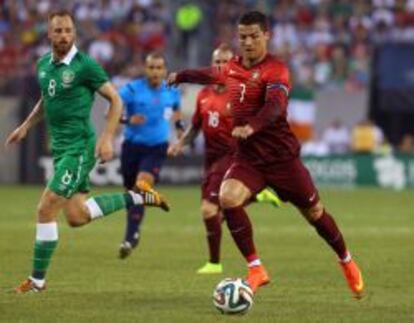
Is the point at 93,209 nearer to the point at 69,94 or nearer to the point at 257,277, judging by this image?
the point at 69,94

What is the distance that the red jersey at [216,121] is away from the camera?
49.5ft

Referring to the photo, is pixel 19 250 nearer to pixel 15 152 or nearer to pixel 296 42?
pixel 15 152

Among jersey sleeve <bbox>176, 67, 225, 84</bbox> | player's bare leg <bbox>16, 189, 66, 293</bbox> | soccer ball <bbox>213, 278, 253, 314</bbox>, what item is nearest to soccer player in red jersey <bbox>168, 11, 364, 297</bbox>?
jersey sleeve <bbox>176, 67, 225, 84</bbox>

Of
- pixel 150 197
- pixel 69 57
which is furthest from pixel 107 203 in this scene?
pixel 69 57

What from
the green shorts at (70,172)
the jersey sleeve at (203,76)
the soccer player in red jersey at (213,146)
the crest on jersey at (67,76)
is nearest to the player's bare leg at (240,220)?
the jersey sleeve at (203,76)

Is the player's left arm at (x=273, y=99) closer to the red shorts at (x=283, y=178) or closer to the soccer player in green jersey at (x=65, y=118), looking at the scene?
the red shorts at (x=283, y=178)

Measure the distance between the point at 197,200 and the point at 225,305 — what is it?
696 inches

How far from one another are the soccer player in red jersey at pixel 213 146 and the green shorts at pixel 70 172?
108 inches

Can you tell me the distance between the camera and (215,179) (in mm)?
14938

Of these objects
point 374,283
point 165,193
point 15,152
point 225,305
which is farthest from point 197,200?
point 225,305

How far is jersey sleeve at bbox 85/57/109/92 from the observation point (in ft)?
39.7

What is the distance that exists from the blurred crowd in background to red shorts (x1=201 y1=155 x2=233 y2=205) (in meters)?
18.9

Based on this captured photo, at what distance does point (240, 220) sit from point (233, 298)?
0.92m

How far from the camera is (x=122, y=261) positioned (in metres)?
15.9
